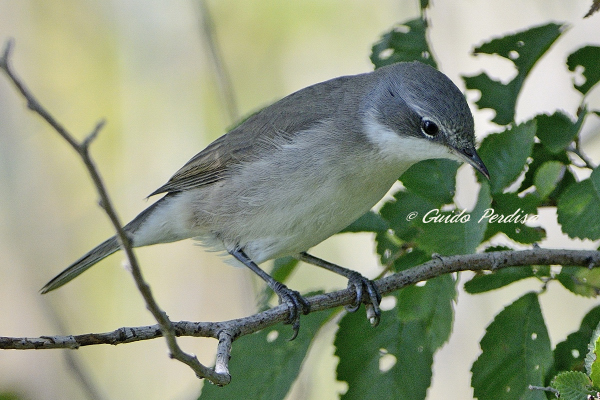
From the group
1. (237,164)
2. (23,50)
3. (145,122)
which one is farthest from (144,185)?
(237,164)

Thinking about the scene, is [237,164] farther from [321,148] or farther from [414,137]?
[414,137]

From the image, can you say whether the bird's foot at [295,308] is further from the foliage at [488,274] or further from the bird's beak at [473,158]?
the bird's beak at [473,158]

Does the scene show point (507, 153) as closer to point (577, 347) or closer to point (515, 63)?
point (515, 63)

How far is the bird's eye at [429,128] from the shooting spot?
10.1 feet

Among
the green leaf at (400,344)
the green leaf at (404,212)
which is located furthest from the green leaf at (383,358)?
the green leaf at (404,212)

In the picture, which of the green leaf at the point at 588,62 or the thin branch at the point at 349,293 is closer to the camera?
the thin branch at the point at 349,293

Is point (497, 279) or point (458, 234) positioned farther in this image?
point (497, 279)

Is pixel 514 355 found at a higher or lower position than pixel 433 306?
lower

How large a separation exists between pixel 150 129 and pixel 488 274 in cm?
452

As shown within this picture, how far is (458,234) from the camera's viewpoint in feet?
7.70

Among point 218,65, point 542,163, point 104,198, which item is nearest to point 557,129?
point 542,163

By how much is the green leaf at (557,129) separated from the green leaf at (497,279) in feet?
1.66

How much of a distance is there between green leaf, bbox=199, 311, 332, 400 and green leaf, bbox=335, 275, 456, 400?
17cm

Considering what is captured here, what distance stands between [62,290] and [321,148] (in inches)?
150
